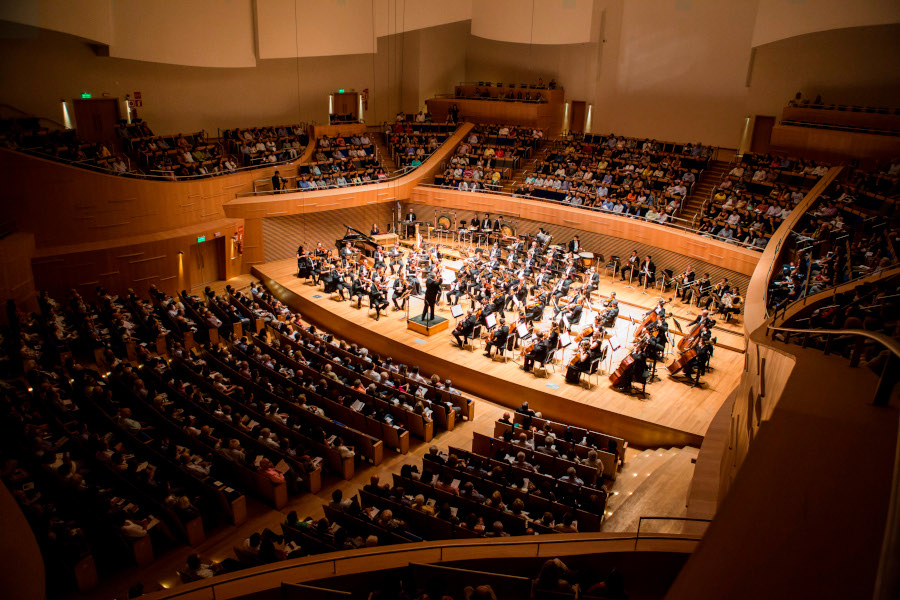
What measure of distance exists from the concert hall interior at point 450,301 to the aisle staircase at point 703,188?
0.08 meters

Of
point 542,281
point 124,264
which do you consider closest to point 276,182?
point 124,264

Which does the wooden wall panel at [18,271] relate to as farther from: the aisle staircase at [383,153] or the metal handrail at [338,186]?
the aisle staircase at [383,153]

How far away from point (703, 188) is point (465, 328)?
29.6ft

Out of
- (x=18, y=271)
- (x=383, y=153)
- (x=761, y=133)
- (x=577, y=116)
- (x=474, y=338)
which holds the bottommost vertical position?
(x=474, y=338)

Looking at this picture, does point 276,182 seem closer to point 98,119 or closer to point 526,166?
point 98,119

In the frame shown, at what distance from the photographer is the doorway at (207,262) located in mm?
16156

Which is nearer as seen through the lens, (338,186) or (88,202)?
(88,202)

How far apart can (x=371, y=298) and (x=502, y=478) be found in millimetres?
7215

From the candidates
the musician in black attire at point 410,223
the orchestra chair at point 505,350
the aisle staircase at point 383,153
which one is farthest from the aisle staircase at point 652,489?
the aisle staircase at point 383,153

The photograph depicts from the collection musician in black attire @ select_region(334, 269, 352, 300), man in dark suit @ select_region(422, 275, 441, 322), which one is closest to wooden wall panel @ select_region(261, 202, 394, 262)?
musician in black attire @ select_region(334, 269, 352, 300)

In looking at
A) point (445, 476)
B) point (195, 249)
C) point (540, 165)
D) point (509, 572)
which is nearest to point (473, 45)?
point (540, 165)

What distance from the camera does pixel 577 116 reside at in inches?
888

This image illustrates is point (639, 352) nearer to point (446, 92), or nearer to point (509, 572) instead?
point (509, 572)

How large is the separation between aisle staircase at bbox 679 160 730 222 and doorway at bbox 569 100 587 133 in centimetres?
623
